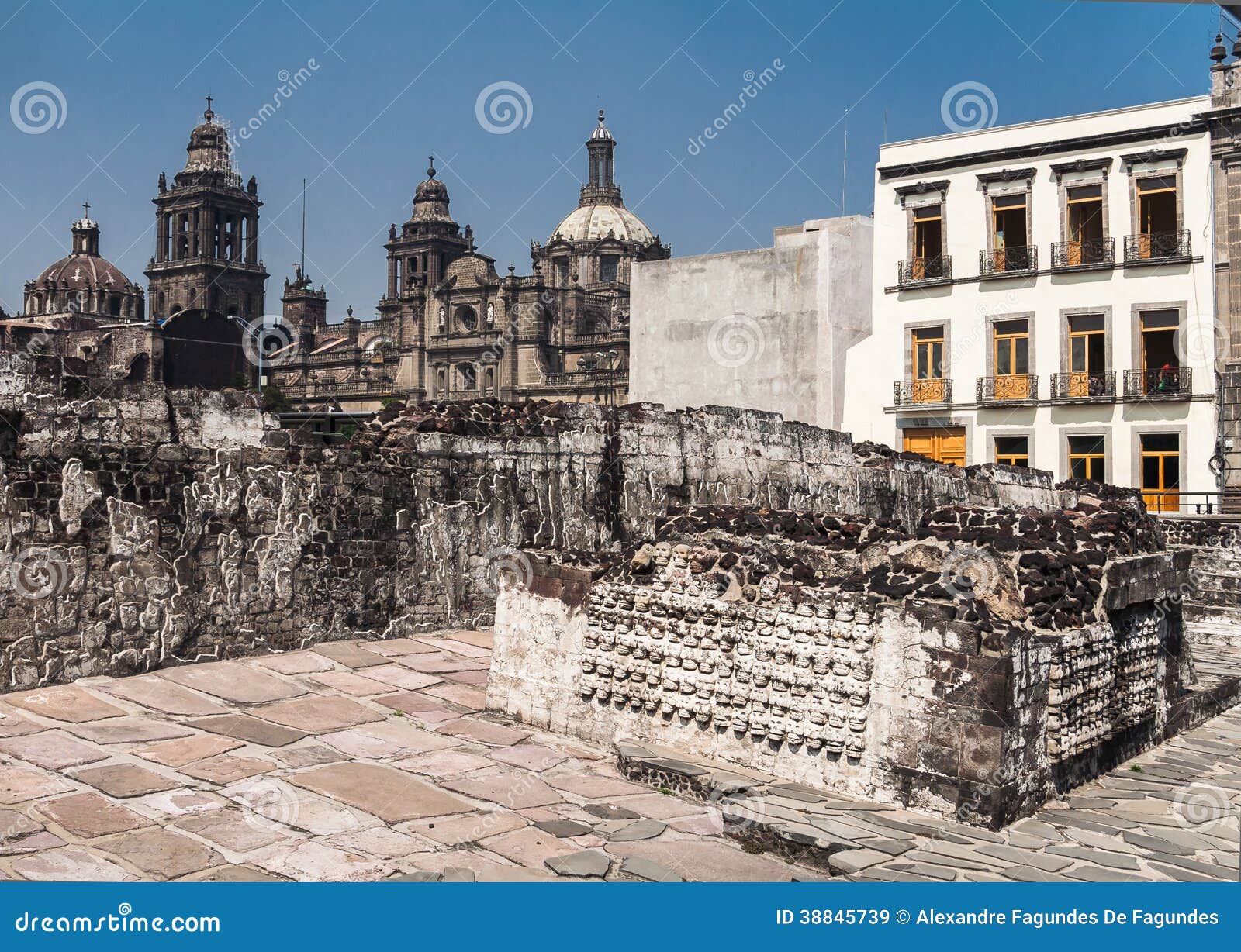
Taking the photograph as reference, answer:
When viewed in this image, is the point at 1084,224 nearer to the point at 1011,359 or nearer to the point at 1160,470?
the point at 1011,359

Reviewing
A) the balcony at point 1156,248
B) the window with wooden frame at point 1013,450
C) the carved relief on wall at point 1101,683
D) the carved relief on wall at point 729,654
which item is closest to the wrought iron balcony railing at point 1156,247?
the balcony at point 1156,248

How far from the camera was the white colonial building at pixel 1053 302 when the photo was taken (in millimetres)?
21859

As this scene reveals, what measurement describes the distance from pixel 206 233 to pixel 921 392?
70.5 m

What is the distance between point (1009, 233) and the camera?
23328mm

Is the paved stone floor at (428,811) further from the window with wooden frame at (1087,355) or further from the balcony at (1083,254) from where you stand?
the balcony at (1083,254)

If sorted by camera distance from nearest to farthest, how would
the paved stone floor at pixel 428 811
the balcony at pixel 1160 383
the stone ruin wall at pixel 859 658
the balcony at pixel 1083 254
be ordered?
the paved stone floor at pixel 428 811
the stone ruin wall at pixel 859 658
the balcony at pixel 1160 383
the balcony at pixel 1083 254

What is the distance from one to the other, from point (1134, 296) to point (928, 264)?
3.93 m

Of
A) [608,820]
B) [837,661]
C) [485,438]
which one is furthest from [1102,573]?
[485,438]

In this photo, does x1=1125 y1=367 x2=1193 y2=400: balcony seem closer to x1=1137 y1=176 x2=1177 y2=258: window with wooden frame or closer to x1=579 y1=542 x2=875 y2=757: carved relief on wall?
x1=1137 y1=176 x2=1177 y2=258: window with wooden frame

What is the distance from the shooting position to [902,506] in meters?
15.8

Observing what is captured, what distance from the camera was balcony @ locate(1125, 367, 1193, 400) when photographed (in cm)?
2200

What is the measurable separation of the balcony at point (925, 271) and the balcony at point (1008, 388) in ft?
7.18

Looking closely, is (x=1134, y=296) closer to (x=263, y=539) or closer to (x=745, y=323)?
(x=745, y=323)

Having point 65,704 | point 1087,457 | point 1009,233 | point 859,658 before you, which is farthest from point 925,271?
point 65,704
